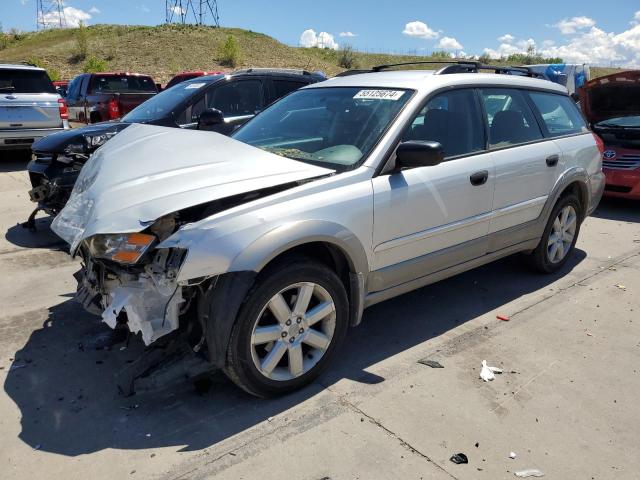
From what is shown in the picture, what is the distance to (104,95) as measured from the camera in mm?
9992

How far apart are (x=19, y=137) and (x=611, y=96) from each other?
10.5 metres

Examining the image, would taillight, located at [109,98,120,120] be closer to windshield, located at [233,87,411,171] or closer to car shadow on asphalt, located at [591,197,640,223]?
windshield, located at [233,87,411,171]

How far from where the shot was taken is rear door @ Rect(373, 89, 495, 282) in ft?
11.1

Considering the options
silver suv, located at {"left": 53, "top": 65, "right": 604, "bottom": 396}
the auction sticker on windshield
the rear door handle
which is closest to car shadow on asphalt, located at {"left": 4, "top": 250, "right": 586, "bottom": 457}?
silver suv, located at {"left": 53, "top": 65, "right": 604, "bottom": 396}

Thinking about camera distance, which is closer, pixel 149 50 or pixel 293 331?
pixel 293 331

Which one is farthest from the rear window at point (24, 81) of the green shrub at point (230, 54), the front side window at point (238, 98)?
the green shrub at point (230, 54)

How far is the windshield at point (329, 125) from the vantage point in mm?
3465

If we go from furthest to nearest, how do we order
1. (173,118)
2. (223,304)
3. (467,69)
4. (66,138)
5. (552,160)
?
(173,118)
(66,138)
(552,160)
(467,69)
(223,304)

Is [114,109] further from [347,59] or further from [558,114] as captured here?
[347,59]

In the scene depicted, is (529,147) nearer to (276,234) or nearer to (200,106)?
(276,234)

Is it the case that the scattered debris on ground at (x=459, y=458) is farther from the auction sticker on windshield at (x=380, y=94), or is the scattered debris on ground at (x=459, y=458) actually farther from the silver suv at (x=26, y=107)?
the silver suv at (x=26, y=107)

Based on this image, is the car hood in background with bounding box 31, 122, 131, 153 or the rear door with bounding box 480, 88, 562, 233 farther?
the car hood in background with bounding box 31, 122, 131, 153

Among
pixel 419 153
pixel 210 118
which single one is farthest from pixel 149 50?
pixel 419 153

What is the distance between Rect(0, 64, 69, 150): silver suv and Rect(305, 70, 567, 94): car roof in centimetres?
785
